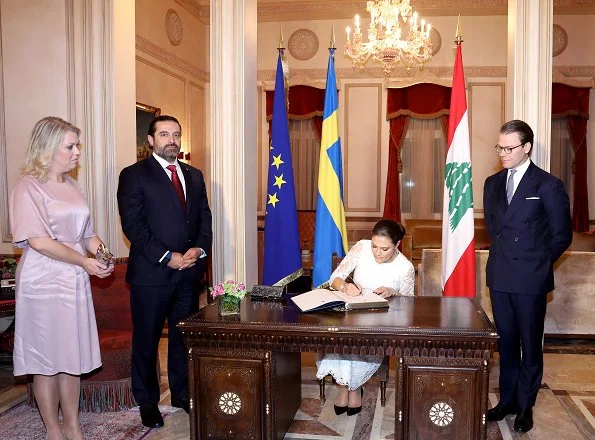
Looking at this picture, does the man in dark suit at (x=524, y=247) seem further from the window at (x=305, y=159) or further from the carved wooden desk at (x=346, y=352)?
the window at (x=305, y=159)

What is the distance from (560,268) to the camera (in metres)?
5.27

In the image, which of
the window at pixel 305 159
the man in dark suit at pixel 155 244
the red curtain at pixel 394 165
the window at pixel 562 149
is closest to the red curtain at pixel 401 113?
the red curtain at pixel 394 165

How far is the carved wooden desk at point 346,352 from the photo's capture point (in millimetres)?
2727

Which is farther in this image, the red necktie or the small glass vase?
the red necktie

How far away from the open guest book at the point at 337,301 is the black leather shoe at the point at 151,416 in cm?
112

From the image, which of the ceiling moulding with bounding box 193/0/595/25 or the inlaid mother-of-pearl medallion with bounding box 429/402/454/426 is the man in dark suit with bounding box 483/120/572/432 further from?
the ceiling moulding with bounding box 193/0/595/25

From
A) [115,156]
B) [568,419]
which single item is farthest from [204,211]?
[568,419]

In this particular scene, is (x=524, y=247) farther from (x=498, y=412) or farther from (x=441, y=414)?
(x=441, y=414)

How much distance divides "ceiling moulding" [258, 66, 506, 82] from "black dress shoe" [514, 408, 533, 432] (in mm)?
7511

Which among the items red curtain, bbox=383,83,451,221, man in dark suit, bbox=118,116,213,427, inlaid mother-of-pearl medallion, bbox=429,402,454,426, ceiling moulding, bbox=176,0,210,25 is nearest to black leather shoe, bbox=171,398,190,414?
man in dark suit, bbox=118,116,213,427

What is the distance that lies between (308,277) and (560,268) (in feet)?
12.9

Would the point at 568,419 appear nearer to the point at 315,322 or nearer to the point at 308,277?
the point at 315,322

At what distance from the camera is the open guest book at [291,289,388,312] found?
3088 mm

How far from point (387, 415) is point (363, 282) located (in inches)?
33.7
